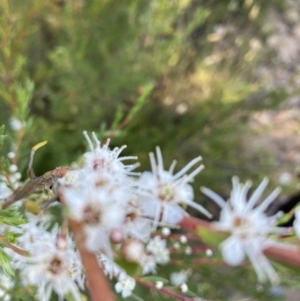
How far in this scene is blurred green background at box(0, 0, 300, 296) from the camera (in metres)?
0.71

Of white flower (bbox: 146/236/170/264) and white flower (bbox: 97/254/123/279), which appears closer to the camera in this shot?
white flower (bbox: 97/254/123/279)

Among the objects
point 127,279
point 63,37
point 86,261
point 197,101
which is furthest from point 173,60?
point 86,261

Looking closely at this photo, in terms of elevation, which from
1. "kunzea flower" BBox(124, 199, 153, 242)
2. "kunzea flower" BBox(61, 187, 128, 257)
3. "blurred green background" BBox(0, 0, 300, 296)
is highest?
"blurred green background" BBox(0, 0, 300, 296)

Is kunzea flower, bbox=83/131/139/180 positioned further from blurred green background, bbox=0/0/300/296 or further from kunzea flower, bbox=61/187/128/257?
blurred green background, bbox=0/0/300/296

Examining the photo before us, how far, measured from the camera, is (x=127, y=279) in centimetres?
30

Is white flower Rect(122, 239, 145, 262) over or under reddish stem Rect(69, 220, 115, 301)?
over

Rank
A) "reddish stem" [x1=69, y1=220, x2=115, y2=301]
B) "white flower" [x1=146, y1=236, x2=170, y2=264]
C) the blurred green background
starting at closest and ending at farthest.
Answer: "reddish stem" [x1=69, y1=220, x2=115, y2=301], "white flower" [x1=146, y1=236, x2=170, y2=264], the blurred green background

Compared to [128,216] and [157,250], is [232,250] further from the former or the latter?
[157,250]

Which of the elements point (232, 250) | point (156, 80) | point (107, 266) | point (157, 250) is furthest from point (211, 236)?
point (156, 80)

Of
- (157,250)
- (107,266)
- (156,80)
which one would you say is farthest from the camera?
(156,80)

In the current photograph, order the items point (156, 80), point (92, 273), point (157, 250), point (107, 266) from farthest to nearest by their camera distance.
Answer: point (156, 80) → point (157, 250) → point (107, 266) → point (92, 273)

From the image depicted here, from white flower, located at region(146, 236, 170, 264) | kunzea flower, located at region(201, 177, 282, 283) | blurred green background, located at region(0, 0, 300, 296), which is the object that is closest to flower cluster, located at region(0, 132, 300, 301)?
kunzea flower, located at region(201, 177, 282, 283)

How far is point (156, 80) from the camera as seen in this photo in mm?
900

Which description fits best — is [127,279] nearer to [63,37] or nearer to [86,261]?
[86,261]
